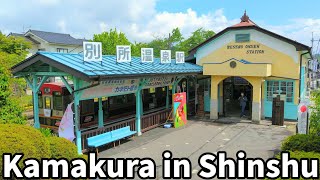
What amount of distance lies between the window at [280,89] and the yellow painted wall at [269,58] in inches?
23.1

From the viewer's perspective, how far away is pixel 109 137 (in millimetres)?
12703

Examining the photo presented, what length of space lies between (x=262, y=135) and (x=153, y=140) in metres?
5.79

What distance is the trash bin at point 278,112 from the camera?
17797 mm

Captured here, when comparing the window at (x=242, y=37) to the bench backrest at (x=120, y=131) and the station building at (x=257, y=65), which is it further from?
the bench backrest at (x=120, y=131)

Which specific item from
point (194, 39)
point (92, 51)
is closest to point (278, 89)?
point (92, 51)

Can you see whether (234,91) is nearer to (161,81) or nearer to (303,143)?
(161,81)

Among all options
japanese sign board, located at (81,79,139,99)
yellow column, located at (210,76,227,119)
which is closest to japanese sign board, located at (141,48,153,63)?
japanese sign board, located at (81,79,139,99)

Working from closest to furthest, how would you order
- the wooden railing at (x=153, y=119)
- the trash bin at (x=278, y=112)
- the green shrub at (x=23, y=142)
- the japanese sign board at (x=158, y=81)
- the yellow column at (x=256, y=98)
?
the green shrub at (x=23, y=142)
the wooden railing at (x=153, y=119)
the japanese sign board at (x=158, y=81)
the trash bin at (x=278, y=112)
the yellow column at (x=256, y=98)

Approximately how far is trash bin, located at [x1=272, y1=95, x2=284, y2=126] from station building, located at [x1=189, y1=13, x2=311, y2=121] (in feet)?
2.92

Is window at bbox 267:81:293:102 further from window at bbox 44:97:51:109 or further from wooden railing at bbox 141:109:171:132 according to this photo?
window at bbox 44:97:51:109

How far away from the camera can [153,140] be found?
1429 centimetres

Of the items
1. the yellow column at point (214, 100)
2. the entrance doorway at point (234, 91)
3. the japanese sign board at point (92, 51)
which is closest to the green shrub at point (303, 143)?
the japanese sign board at point (92, 51)

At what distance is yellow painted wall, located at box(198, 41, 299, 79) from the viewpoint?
18.6 meters

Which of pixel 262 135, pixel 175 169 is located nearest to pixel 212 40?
pixel 262 135
